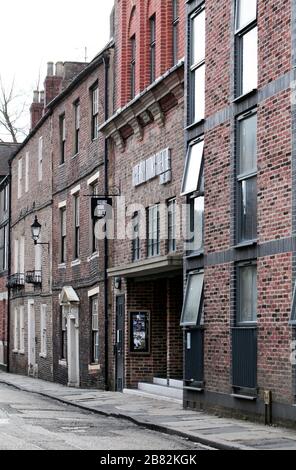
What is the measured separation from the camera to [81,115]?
3212cm

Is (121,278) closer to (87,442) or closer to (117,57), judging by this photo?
(117,57)

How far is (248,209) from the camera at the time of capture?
18844 mm

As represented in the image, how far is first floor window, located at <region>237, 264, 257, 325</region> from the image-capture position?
18594 mm

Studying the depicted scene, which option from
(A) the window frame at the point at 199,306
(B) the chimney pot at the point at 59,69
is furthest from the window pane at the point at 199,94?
(B) the chimney pot at the point at 59,69

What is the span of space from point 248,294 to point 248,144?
2655mm

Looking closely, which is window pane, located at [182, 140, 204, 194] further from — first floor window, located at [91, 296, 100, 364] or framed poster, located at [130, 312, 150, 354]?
first floor window, located at [91, 296, 100, 364]

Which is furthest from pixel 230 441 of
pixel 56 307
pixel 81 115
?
pixel 56 307

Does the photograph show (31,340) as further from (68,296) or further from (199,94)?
(199,94)

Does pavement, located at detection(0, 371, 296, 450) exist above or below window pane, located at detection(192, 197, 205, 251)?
below

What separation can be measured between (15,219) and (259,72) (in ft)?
87.8

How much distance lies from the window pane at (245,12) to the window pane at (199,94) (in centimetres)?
196

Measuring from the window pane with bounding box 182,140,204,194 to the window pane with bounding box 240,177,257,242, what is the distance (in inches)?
81.3

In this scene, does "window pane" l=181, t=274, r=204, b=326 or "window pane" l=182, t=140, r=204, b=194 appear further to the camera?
"window pane" l=182, t=140, r=204, b=194

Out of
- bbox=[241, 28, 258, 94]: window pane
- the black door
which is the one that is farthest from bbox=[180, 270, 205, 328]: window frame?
bbox=[241, 28, 258, 94]: window pane
